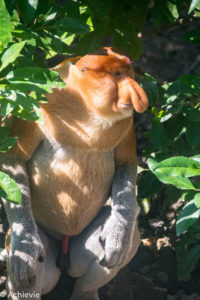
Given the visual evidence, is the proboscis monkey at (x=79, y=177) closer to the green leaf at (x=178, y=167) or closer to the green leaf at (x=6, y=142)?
the green leaf at (x=6, y=142)

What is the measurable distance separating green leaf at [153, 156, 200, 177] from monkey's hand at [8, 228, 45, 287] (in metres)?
0.70

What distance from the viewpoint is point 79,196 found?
2.77m

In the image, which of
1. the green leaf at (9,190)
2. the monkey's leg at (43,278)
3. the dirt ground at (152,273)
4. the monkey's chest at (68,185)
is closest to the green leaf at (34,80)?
the green leaf at (9,190)

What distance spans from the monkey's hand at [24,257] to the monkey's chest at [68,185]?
0.74 ft

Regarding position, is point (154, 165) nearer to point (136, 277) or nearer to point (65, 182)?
point (65, 182)

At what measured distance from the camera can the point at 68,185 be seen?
2719 mm

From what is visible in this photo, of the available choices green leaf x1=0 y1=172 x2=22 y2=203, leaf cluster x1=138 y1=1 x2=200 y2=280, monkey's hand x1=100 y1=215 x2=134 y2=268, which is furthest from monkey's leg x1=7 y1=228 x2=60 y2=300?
leaf cluster x1=138 y1=1 x2=200 y2=280

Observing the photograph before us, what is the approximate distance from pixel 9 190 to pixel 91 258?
2.72 ft

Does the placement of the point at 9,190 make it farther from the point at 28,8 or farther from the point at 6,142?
the point at 28,8

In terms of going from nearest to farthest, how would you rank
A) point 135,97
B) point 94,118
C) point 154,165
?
1. point 135,97
2. point 94,118
3. point 154,165

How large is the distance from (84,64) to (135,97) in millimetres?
304

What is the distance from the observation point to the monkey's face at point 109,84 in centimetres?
240

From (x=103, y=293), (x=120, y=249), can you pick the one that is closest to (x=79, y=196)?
(x=120, y=249)

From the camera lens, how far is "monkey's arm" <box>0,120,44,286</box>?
8.41ft
